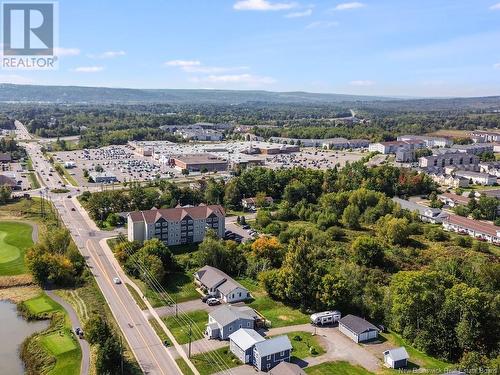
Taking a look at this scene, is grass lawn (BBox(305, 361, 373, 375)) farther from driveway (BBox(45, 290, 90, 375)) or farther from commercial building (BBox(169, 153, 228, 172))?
commercial building (BBox(169, 153, 228, 172))

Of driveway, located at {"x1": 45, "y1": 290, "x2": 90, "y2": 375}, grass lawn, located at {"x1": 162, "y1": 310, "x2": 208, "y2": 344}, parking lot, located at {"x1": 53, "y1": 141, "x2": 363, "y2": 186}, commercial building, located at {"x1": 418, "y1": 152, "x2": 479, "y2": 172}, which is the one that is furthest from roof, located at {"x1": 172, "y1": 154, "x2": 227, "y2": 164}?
grass lawn, located at {"x1": 162, "y1": 310, "x2": 208, "y2": 344}

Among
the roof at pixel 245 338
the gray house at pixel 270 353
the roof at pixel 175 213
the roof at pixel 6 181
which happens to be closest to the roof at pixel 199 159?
the roof at pixel 6 181

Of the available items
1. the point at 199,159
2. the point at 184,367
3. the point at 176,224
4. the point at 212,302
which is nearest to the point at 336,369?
the point at 184,367

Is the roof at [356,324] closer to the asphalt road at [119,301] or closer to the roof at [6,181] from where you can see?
the asphalt road at [119,301]

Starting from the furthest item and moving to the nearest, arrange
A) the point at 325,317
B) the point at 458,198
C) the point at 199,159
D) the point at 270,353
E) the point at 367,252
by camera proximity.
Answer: the point at 199,159 → the point at 458,198 → the point at 367,252 → the point at 325,317 → the point at 270,353

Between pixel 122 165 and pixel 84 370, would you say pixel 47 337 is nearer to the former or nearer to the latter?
pixel 84 370

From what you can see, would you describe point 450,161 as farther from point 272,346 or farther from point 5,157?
point 5,157
